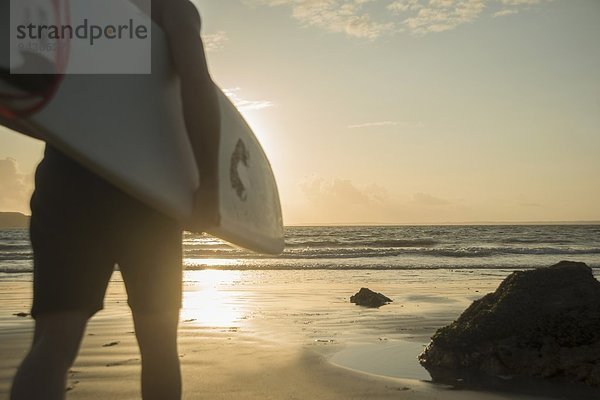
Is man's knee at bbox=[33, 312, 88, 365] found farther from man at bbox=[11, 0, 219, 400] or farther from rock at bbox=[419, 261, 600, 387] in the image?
rock at bbox=[419, 261, 600, 387]

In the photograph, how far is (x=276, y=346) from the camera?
4242 mm

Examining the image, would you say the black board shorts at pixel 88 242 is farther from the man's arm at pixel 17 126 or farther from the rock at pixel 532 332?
the rock at pixel 532 332

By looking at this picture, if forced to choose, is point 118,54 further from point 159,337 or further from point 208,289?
point 208,289

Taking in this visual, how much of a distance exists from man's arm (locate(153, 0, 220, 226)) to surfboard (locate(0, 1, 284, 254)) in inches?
2.0

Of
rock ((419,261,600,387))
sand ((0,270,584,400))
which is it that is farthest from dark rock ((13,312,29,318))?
rock ((419,261,600,387))

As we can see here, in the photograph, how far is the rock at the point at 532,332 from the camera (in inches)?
123

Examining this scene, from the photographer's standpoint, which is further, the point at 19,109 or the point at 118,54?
the point at 118,54

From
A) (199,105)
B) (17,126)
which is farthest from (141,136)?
(17,126)

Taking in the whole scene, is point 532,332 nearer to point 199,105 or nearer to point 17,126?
point 199,105

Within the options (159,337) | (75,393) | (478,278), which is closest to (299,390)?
(75,393)

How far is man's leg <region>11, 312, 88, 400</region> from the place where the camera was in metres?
1.38

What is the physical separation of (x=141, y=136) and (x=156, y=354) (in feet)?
2.18

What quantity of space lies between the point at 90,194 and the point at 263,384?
6.52 feet

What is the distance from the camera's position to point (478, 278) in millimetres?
11000
